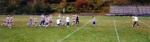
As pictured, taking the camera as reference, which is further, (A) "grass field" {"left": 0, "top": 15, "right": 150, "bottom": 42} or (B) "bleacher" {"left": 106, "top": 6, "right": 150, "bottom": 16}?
(B) "bleacher" {"left": 106, "top": 6, "right": 150, "bottom": 16}

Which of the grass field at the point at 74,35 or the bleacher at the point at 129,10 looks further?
the bleacher at the point at 129,10

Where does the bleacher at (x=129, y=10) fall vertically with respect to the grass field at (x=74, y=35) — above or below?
below

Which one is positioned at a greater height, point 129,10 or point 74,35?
point 74,35

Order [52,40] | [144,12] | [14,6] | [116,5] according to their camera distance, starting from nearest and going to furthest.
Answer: [52,40] → [144,12] → [116,5] → [14,6]

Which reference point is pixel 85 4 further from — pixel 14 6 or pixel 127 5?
pixel 14 6

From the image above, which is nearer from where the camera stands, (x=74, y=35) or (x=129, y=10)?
(x=74, y=35)

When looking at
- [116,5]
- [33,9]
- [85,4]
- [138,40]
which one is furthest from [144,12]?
[138,40]

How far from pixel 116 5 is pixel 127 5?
10.2ft

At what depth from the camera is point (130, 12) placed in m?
68.6

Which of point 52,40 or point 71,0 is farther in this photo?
point 71,0

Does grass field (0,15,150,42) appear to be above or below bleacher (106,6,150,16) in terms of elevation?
above

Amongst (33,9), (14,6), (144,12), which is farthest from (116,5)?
(14,6)

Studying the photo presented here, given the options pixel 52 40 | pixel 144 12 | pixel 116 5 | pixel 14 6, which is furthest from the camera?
pixel 14 6

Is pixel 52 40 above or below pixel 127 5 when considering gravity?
above
